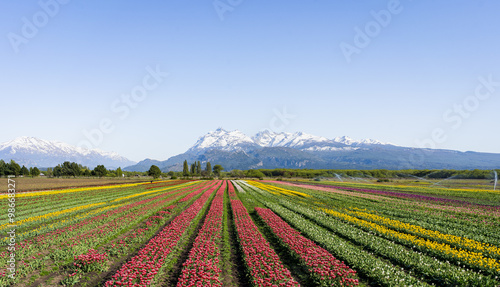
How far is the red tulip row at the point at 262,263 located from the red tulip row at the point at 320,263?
1.31 m

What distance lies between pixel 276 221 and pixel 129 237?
1260 centimetres

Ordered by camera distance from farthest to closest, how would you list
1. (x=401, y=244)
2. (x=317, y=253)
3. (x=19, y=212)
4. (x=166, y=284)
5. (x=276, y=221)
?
(x=19, y=212) < (x=276, y=221) < (x=401, y=244) < (x=317, y=253) < (x=166, y=284)

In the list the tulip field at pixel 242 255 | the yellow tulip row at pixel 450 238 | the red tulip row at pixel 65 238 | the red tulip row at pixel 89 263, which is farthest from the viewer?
the yellow tulip row at pixel 450 238

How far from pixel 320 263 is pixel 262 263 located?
306 cm

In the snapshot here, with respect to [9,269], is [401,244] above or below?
below

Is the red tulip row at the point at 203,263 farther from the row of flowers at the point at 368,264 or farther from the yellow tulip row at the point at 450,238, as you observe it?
the yellow tulip row at the point at 450,238

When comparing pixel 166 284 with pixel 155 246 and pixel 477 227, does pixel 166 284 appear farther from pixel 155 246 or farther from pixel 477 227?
pixel 477 227

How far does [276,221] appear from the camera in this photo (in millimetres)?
23453

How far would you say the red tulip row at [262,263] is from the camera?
11.2m

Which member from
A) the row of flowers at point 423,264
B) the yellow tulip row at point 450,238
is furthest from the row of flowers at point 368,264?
the yellow tulip row at point 450,238

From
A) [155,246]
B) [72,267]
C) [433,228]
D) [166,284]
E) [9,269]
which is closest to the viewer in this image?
[166,284]

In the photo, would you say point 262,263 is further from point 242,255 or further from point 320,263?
point 320,263

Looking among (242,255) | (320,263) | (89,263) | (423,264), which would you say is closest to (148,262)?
(89,263)

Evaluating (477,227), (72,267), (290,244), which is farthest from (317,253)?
(477,227)
